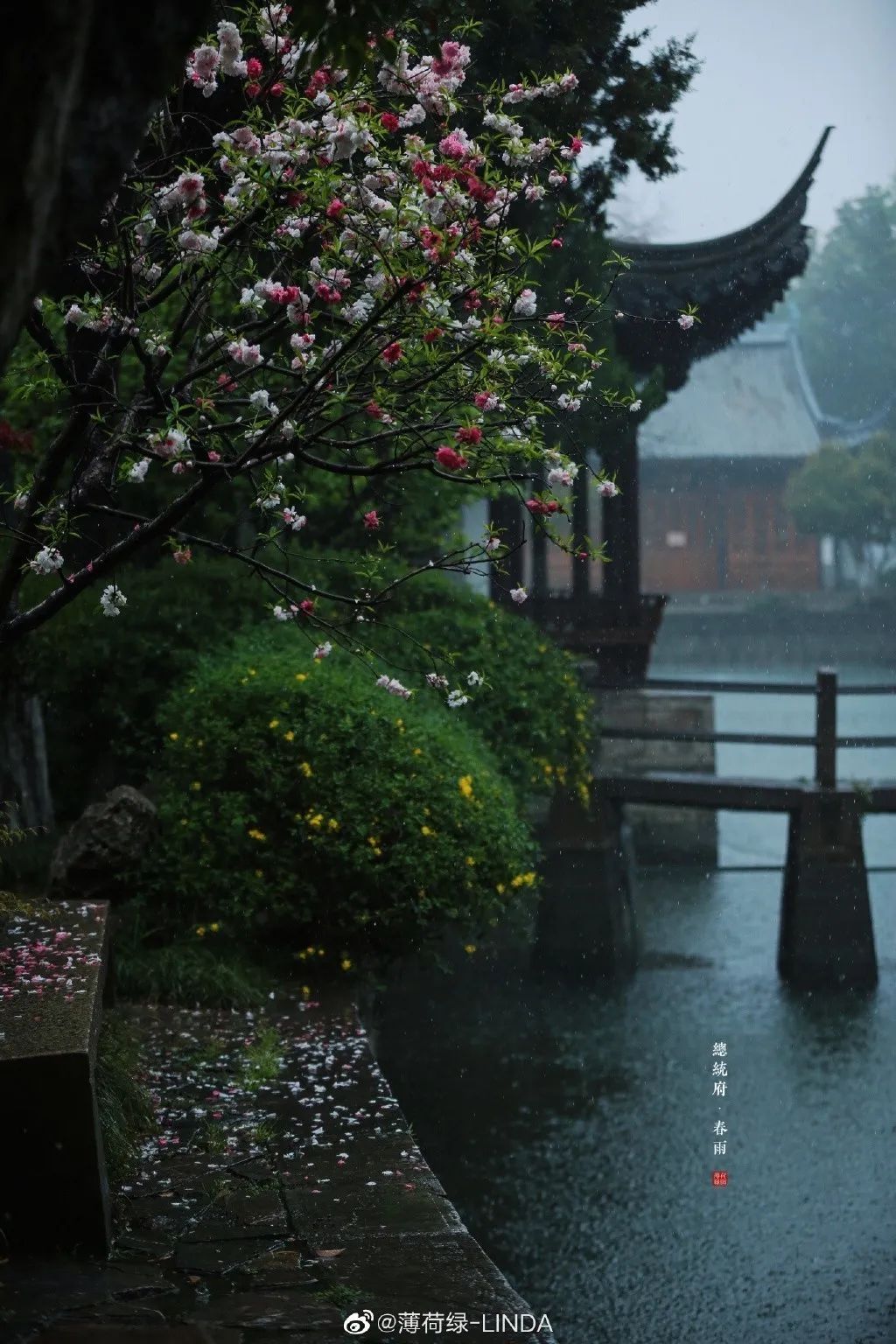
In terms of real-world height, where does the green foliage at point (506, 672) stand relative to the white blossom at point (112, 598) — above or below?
below

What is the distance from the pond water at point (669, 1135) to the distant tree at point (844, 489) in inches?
583

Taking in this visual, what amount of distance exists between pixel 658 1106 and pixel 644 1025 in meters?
1.49

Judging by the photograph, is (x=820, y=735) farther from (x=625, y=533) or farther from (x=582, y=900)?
(x=625, y=533)

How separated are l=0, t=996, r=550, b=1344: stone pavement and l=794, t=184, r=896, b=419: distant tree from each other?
2490cm

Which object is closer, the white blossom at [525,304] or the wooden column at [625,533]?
the white blossom at [525,304]

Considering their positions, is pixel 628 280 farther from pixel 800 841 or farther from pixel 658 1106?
pixel 658 1106

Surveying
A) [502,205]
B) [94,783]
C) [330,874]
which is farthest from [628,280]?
[502,205]

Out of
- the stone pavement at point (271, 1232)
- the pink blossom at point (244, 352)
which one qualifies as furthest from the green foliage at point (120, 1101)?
the pink blossom at point (244, 352)

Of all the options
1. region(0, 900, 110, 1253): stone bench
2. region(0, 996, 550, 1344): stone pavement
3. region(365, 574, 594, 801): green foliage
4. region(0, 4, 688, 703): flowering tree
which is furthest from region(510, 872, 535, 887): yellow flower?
region(0, 900, 110, 1253): stone bench

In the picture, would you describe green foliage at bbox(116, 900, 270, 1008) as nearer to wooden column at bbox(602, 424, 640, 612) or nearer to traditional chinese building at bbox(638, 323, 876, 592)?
wooden column at bbox(602, 424, 640, 612)

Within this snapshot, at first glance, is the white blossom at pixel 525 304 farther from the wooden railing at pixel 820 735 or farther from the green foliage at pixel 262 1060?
the wooden railing at pixel 820 735

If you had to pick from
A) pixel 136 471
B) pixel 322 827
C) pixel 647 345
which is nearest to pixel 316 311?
pixel 136 471

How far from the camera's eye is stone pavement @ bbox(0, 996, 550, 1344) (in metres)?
2.85

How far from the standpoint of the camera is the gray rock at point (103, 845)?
622 cm
